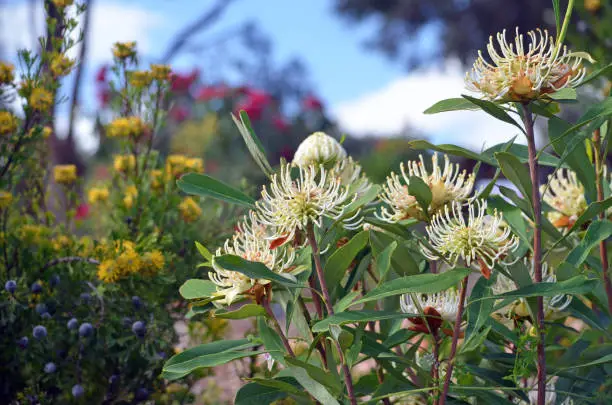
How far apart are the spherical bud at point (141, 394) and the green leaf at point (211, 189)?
3.44 feet

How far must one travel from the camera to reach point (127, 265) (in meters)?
2.15

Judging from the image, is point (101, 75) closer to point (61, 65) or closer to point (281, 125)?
point (281, 125)

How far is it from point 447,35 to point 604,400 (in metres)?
11.0

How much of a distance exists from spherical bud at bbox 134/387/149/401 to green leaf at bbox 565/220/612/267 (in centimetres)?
135

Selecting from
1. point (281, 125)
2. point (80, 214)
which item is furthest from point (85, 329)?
point (281, 125)

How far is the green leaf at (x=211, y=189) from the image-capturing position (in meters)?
1.41

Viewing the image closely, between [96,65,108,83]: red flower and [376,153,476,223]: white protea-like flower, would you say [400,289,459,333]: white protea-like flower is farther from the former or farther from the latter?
[96,65,108,83]: red flower

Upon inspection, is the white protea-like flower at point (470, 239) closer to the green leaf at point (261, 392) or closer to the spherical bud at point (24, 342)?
the green leaf at point (261, 392)

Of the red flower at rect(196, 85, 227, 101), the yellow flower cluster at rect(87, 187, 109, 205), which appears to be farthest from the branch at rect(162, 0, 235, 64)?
the yellow flower cluster at rect(87, 187, 109, 205)

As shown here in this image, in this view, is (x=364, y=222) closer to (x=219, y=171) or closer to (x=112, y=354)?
(x=112, y=354)

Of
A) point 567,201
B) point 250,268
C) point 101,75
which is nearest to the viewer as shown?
point 250,268

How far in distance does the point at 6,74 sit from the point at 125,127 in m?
0.44

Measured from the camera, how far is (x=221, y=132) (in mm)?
11539

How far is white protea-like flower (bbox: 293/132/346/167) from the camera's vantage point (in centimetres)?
159
